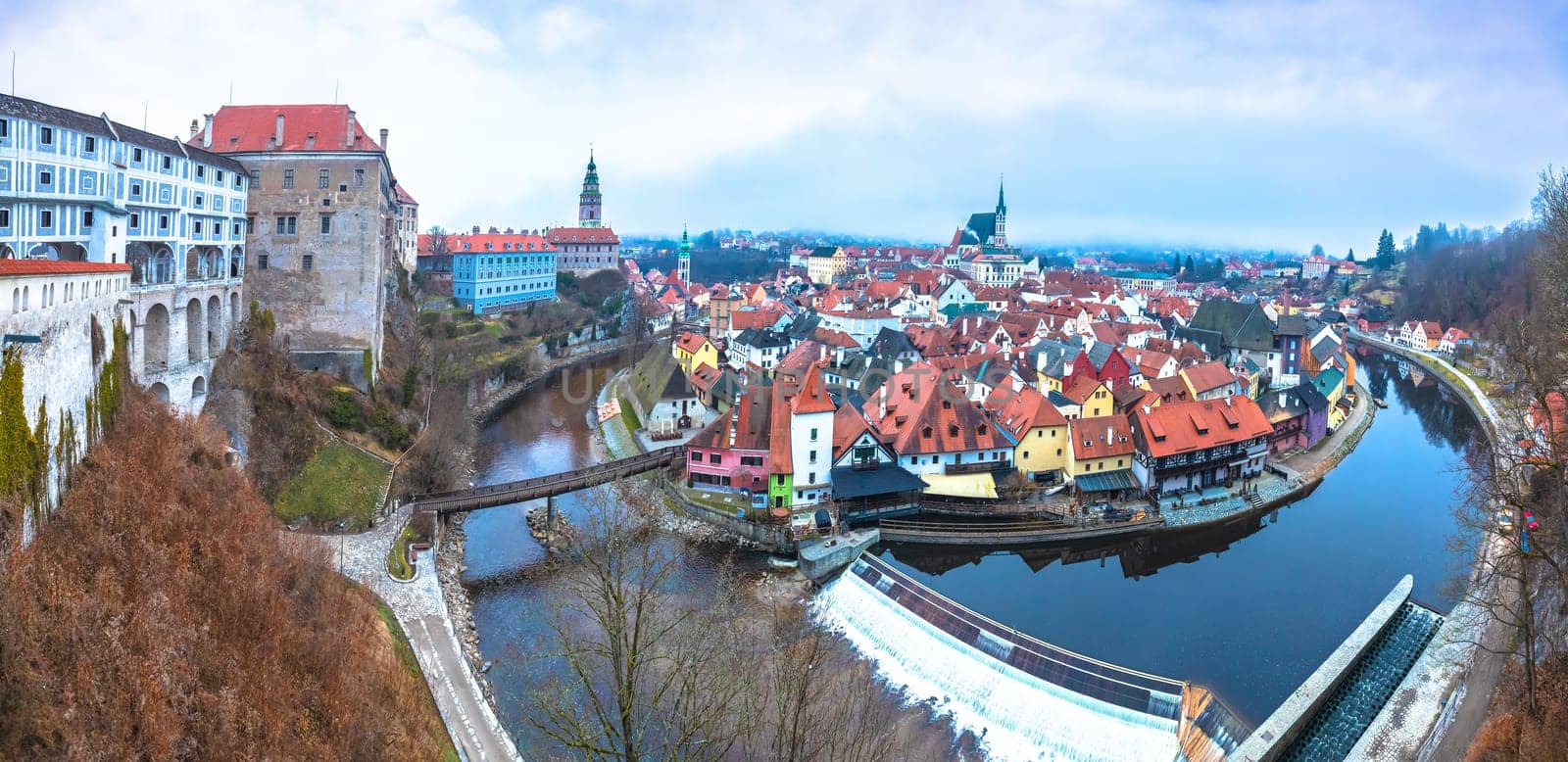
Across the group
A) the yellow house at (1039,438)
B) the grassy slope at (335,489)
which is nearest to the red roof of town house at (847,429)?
the yellow house at (1039,438)

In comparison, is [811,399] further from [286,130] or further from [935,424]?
[286,130]

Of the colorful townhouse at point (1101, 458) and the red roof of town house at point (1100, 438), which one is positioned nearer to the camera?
the colorful townhouse at point (1101, 458)

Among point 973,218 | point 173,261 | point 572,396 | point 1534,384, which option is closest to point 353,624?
point 173,261

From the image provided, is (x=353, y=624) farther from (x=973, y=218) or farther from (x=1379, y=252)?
(x=1379, y=252)

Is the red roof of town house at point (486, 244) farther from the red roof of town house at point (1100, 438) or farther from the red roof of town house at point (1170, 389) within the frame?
the red roof of town house at point (1100, 438)

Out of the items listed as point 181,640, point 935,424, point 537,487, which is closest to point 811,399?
point 935,424
